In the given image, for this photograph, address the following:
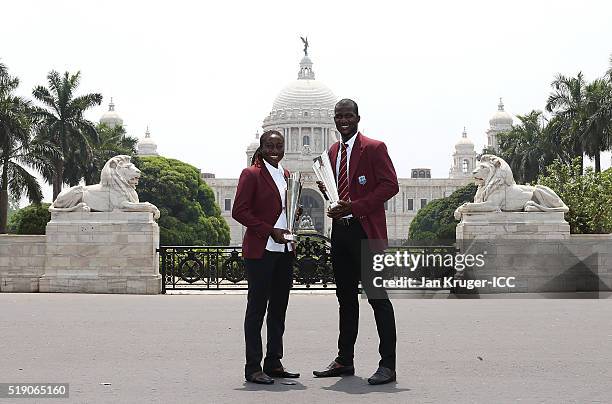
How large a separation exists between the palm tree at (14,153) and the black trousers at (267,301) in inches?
1362

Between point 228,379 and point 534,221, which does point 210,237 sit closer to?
point 534,221

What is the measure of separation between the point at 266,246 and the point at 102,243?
1104cm

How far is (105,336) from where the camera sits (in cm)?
898

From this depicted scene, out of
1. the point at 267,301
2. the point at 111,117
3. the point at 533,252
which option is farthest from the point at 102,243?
the point at 111,117

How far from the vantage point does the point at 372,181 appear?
676 cm

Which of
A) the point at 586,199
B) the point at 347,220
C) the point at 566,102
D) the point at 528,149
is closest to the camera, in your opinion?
the point at 347,220

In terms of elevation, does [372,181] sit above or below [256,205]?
above

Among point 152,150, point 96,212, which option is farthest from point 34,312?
point 152,150

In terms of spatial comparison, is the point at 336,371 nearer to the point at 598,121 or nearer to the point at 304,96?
the point at 598,121

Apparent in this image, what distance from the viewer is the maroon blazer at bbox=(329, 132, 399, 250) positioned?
663cm

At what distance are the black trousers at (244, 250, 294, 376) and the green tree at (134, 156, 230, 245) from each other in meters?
46.7

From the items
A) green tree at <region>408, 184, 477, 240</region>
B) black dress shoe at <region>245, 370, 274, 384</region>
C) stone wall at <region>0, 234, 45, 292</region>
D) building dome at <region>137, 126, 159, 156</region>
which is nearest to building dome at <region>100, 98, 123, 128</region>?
building dome at <region>137, 126, 159, 156</region>

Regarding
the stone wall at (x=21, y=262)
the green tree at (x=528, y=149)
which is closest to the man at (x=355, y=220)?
the stone wall at (x=21, y=262)

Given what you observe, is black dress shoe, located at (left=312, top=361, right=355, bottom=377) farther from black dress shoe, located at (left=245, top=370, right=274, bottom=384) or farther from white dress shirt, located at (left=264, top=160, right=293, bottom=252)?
white dress shirt, located at (left=264, top=160, right=293, bottom=252)
